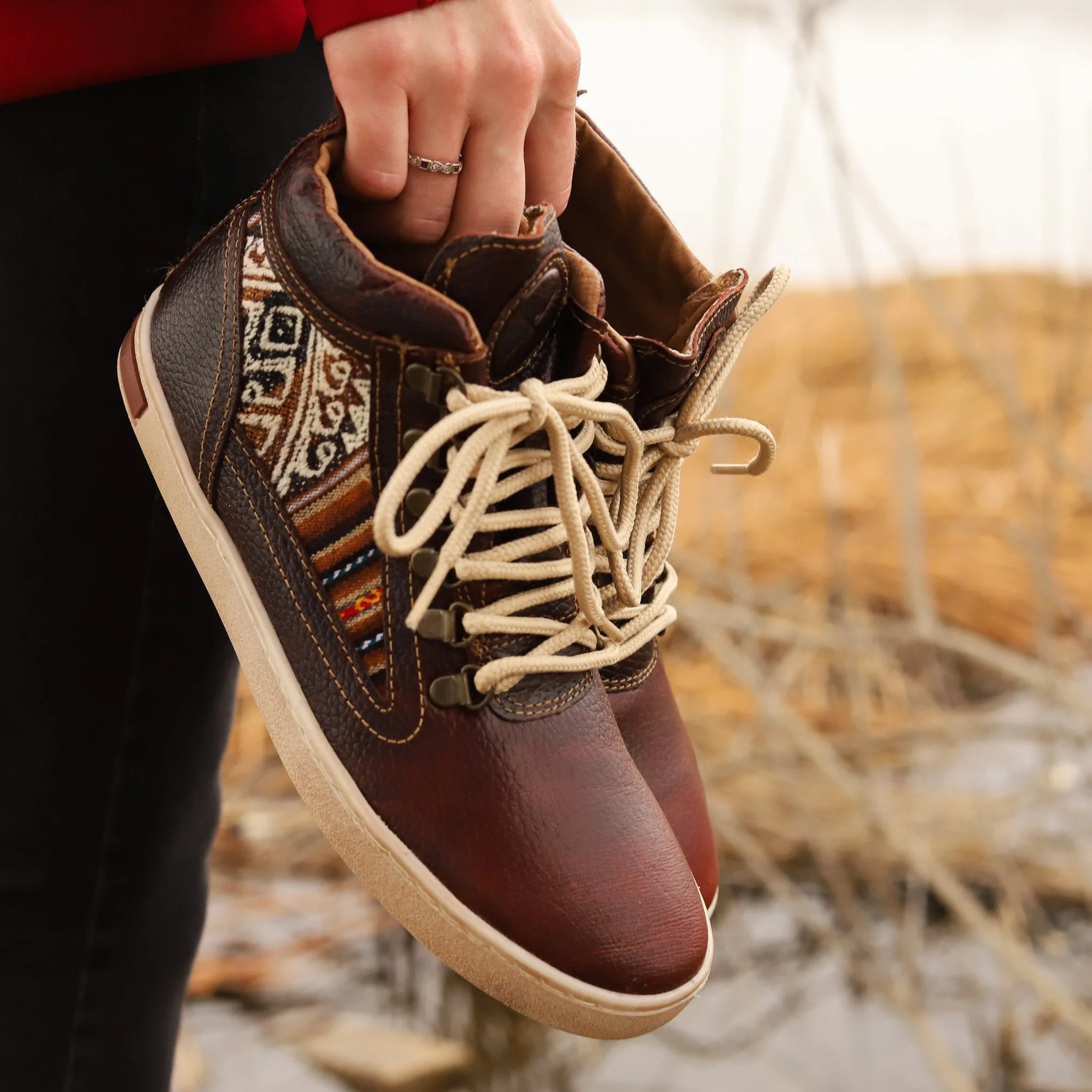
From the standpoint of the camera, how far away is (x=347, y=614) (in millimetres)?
546

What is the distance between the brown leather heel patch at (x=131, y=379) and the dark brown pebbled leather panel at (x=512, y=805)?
0.05 metres

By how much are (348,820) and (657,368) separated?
0.82 feet

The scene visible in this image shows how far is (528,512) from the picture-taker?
551 mm

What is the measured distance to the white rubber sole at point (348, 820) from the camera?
0.51m

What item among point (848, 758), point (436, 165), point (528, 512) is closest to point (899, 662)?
point (848, 758)

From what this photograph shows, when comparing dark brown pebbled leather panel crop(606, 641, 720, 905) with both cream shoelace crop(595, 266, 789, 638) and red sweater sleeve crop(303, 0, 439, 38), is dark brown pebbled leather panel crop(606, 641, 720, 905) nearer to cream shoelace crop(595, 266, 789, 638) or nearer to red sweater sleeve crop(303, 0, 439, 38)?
cream shoelace crop(595, 266, 789, 638)

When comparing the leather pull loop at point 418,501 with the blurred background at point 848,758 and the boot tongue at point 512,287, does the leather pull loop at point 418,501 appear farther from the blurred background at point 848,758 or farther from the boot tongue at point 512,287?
the blurred background at point 848,758

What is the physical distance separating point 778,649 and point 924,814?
0.55m

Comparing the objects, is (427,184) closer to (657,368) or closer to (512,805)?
(657,368)

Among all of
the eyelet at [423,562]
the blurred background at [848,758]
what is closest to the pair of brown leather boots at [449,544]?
the eyelet at [423,562]

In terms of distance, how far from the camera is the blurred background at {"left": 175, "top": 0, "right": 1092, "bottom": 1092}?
4.13ft

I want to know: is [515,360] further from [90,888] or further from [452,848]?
[90,888]

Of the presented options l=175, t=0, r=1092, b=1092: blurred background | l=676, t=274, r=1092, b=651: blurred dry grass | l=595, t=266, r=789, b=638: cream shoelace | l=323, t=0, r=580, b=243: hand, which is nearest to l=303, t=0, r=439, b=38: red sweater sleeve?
l=323, t=0, r=580, b=243: hand

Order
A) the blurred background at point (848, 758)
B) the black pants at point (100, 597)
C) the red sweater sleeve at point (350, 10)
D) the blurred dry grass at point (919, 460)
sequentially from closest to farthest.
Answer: the red sweater sleeve at point (350, 10), the black pants at point (100, 597), the blurred background at point (848, 758), the blurred dry grass at point (919, 460)
